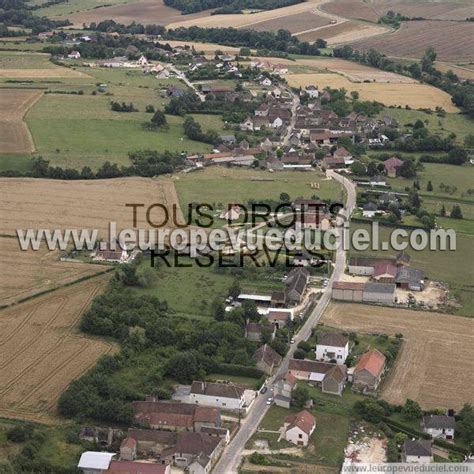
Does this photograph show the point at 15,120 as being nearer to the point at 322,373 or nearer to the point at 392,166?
the point at 392,166

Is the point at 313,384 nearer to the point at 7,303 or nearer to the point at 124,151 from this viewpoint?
the point at 7,303

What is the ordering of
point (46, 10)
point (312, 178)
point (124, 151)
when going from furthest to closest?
1. point (46, 10)
2. point (124, 151)
3. point (312, 178)

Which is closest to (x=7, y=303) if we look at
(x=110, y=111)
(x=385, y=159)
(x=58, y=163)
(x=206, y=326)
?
(x=206, y=326)

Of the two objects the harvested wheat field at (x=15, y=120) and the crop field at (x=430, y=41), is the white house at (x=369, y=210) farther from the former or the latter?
the crop field at (x=430, y=41)

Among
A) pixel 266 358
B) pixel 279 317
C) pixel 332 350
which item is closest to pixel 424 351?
pixel 332 350

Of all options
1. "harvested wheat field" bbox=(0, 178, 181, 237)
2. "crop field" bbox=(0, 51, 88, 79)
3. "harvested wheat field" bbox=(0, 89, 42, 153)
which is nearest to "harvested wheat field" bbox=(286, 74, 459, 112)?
"crop field" bbox=(0, 51, 88, 79)

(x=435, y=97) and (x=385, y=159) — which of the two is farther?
(x=435, y=97)

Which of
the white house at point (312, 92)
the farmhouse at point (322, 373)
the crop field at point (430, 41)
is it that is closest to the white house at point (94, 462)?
the farmhouse at point (322, 373)
